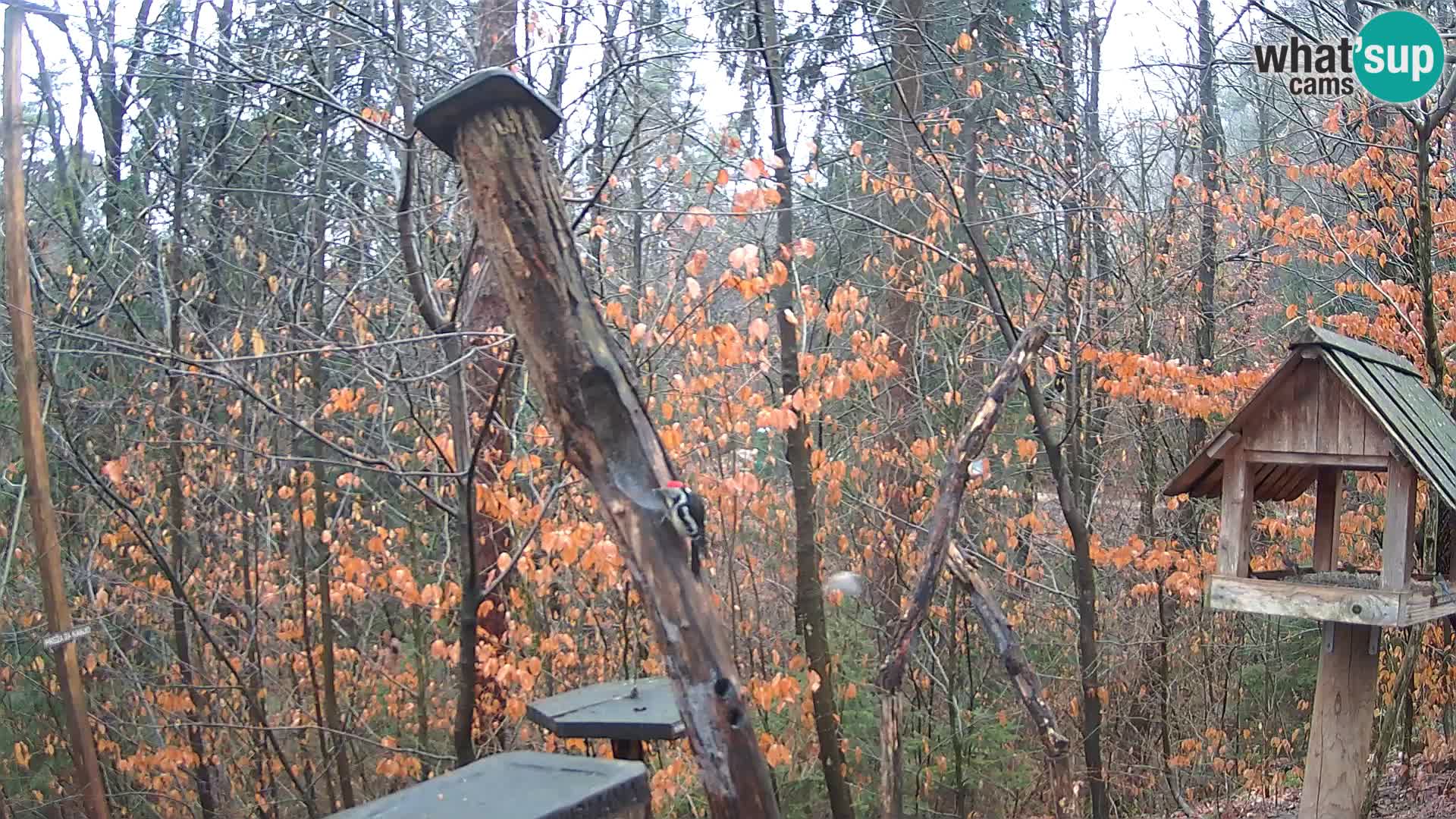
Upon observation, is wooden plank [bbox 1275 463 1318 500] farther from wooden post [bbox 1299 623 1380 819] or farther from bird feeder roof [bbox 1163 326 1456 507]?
wooden post [bbox 1299 623 1380 819]

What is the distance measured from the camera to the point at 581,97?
4.64 meters

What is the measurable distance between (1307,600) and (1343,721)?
0.81 meters

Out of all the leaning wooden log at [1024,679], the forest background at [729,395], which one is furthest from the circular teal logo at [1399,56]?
the leaning wooden log at [1024,679]

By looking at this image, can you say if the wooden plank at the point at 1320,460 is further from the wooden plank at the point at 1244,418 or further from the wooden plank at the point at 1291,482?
the wooden plank at the point at 1291,482

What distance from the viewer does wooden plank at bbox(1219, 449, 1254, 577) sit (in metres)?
4.30

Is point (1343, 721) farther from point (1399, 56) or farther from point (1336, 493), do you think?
point (1399, 56)

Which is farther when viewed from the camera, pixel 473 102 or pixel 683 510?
pixel 473 102

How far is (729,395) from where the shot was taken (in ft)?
22.0

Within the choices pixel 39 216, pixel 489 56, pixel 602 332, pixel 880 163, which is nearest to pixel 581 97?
pixel 489 56

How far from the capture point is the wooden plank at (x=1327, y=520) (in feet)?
15.6

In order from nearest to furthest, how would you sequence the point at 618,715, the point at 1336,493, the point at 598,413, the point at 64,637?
the point at 598,413 < the point at 618,715 < the point at 1336,493 < the point at 64,637

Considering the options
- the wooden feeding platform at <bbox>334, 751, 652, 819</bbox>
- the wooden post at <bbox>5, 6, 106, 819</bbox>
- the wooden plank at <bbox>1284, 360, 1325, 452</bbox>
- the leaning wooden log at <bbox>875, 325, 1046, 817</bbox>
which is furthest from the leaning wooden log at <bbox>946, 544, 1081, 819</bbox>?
the wooden post at <bbox>5, 6, 106, 819</bbox>

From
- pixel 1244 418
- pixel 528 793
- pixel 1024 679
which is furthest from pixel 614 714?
pixel 1244 418

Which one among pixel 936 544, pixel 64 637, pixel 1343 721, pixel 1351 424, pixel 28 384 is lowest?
pixel 1343 721
